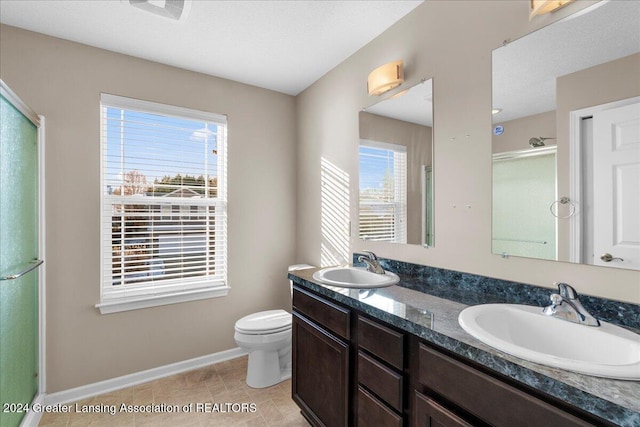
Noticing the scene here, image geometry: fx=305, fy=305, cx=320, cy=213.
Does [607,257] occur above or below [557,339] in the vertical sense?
above

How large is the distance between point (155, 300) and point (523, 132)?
106 inches

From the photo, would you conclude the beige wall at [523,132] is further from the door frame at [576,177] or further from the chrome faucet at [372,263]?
the chrome faucet at [372,263]

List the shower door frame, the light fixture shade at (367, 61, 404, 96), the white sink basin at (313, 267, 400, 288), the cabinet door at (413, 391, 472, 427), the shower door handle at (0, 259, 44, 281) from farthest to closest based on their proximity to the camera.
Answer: the shower door frame
the light fixture shade at (367, 61, 404, 96)
the white sink basin at (313, 267, 400, 288)
the shower door handle at (0, 259, 44, 281)
the cabinet door at (413, 391, 472, 427)

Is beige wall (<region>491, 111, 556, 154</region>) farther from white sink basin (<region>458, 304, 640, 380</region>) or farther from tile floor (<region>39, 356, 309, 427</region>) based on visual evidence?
tile floor (<region>39, 356, 309, 427</region>)

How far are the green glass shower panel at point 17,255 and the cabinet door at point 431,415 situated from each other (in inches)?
75.7

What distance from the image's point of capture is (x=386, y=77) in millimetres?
1931

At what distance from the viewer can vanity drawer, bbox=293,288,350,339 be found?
1480 millimetres

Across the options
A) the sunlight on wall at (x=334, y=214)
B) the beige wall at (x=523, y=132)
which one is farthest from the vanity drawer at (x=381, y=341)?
the sunlight on wall at (x=334, y=214)

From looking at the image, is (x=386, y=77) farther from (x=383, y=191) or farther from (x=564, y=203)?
(x=564, y=203)

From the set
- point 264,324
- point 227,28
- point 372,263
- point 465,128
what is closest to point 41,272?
point 264,324

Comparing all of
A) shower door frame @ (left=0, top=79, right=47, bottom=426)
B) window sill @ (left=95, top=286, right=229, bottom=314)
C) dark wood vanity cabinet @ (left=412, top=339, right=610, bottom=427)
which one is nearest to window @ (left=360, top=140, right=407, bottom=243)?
dark wood vanity cabinet @ (left=412, top=339, right=610, bottom=427)

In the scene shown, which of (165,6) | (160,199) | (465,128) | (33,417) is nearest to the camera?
(465,128)

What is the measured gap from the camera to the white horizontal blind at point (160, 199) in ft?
7.72

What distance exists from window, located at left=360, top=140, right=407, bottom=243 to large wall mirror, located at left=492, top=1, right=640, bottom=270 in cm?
62
